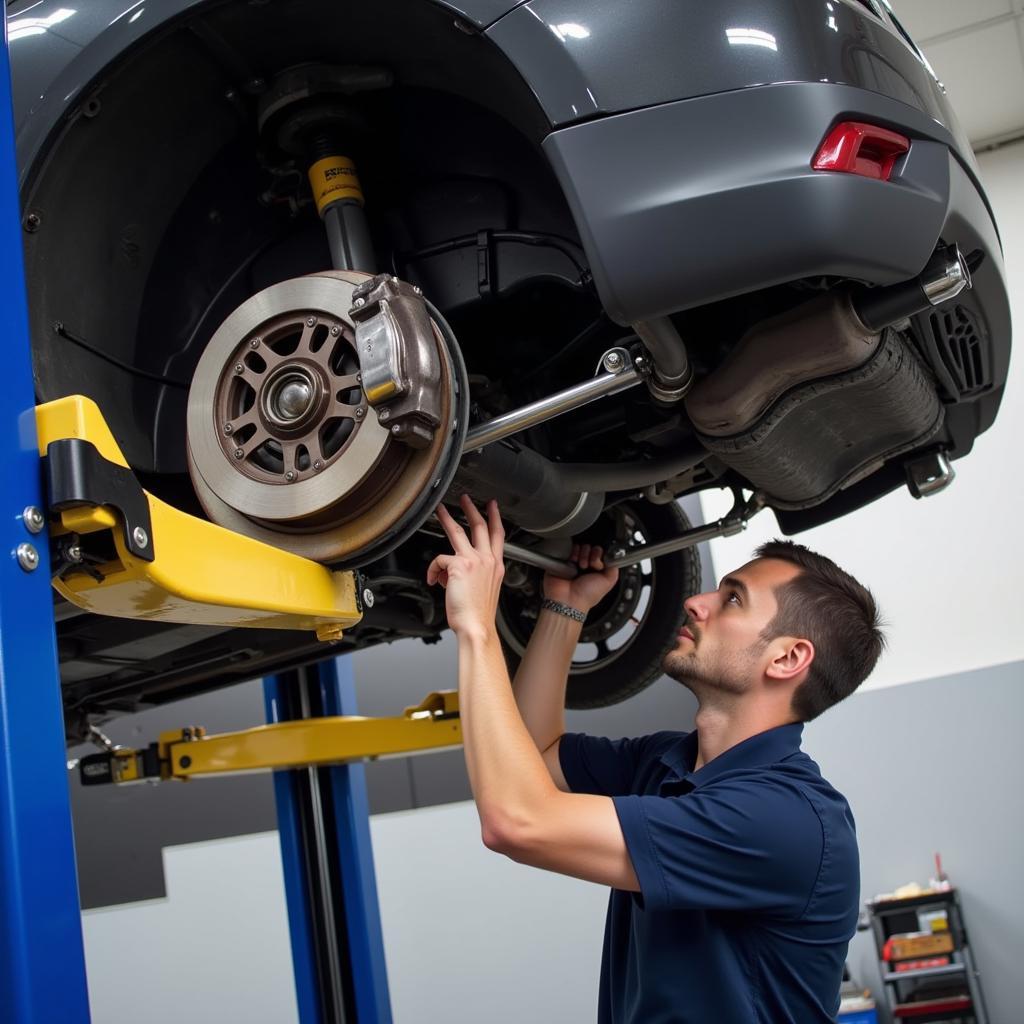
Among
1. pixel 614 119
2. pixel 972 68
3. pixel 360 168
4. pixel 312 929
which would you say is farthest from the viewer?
pixel 972 68

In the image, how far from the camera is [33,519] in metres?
0.71

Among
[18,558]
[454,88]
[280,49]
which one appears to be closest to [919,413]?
[454,88]

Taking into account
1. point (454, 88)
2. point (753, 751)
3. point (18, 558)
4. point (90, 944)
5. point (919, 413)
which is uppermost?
point (454, 88)

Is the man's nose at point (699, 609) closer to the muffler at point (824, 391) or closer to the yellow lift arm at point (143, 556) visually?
the muffler at point (824, 391)

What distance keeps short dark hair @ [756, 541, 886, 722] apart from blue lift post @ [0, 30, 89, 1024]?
2.97 ft

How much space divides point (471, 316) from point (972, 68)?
144 inches

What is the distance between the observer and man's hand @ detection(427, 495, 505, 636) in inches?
44.5

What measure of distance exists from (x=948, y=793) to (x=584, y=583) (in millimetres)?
2937

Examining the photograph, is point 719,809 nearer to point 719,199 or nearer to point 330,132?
point 719,199

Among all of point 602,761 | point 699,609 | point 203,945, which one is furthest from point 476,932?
point 699,609

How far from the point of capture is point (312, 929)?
6.92 ft

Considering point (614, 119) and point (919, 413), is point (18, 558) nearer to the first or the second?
point (614, 119)

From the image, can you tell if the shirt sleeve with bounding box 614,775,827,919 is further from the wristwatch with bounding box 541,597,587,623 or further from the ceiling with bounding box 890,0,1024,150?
the ceiling with bounding box 890,0,1024,150

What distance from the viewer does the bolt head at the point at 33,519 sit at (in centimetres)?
71
